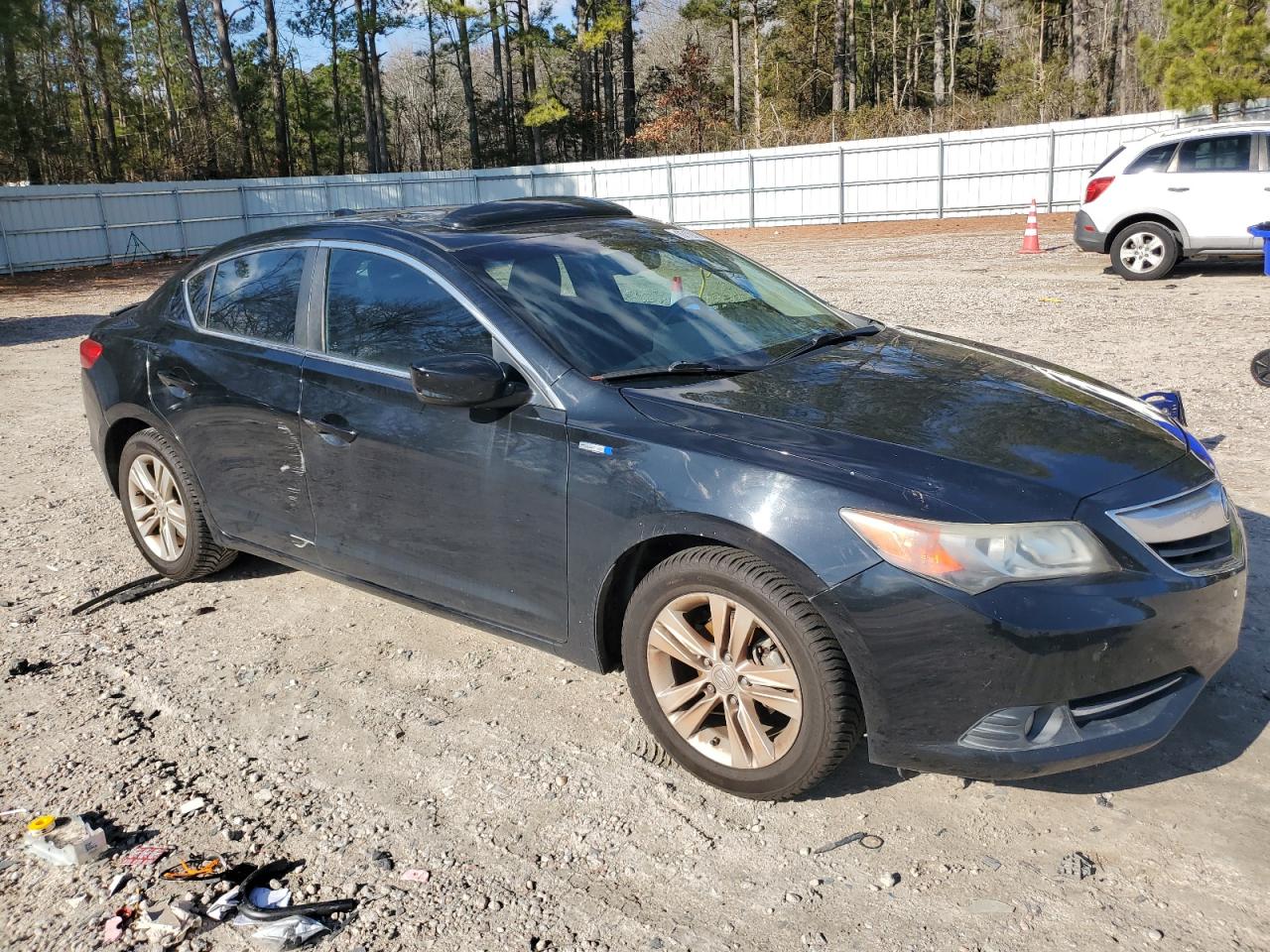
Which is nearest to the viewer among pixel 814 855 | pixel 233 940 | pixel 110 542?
pixel 233 940

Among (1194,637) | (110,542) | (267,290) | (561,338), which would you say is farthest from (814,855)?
(110,542)

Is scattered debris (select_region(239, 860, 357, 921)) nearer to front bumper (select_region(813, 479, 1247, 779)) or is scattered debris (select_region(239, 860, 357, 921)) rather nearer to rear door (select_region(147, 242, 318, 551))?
front bumper (select_region(813, 479, 1247, 779))

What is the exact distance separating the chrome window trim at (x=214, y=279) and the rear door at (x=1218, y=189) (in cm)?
1191

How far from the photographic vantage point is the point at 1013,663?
2.76 metres

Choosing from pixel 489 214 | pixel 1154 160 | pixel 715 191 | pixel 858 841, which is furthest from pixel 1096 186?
pixel 715 191

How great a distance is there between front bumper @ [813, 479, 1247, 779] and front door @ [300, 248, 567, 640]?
1.08 meters

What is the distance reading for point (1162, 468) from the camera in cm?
317

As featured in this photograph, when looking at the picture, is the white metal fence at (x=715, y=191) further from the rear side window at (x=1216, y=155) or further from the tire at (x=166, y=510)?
the tire at (x=166, y=510)

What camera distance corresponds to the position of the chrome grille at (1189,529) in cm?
294

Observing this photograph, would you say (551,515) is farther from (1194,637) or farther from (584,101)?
(584,101)

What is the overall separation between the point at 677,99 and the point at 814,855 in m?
50.8

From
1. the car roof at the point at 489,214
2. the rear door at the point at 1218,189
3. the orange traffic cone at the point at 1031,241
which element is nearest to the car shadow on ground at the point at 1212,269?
the rear door at the point at 1218,189

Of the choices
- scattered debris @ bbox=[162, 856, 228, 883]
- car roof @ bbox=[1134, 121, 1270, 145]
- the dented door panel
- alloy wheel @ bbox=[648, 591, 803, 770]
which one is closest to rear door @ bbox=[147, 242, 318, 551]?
the dented door panel

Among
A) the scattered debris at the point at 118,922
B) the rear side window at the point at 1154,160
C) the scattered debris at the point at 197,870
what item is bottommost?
the scattered debris at the point at 118,922
